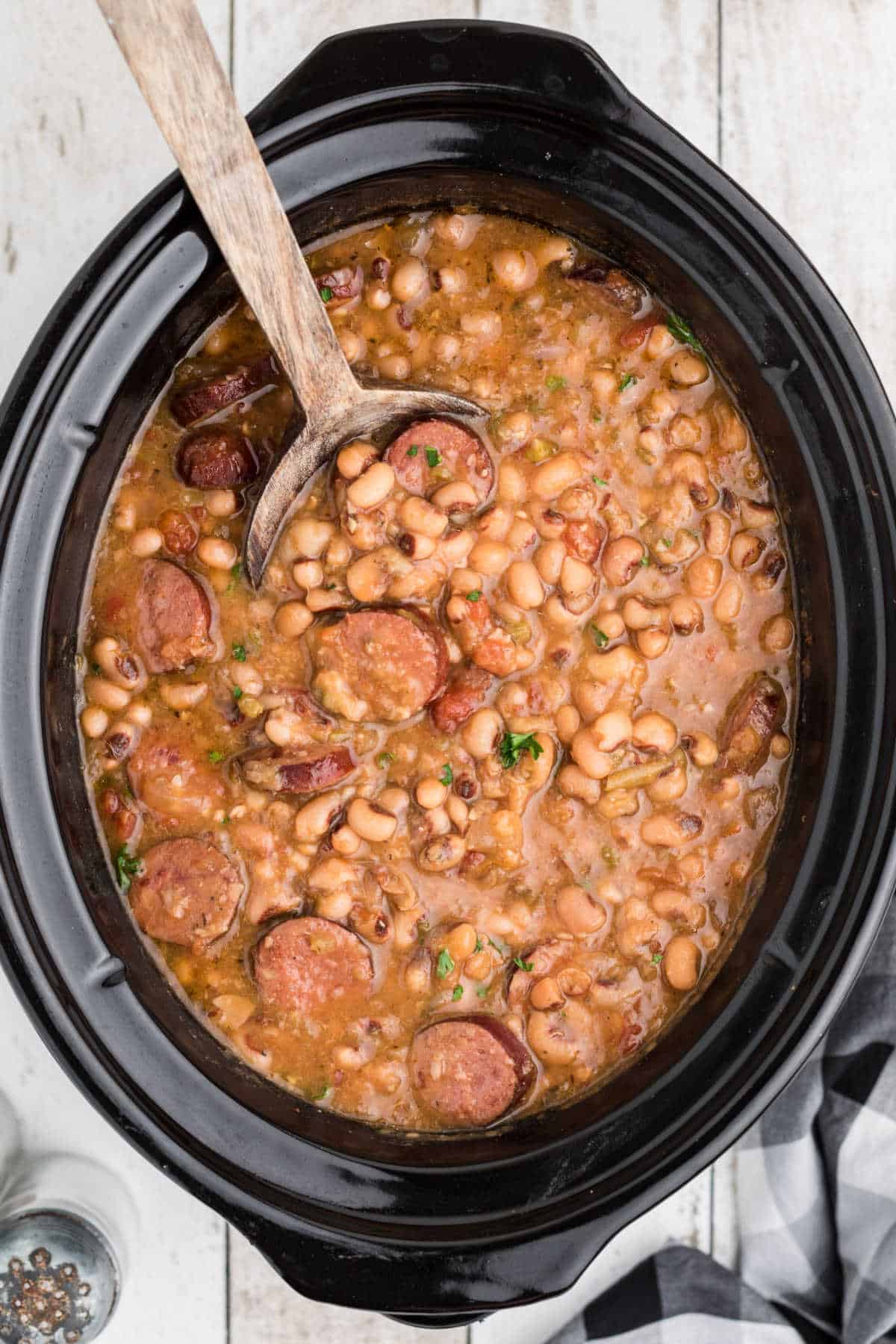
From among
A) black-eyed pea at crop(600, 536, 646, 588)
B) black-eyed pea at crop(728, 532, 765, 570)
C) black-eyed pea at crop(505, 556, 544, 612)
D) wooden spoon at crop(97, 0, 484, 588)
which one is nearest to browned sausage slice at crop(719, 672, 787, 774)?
black-eyed pea at crop(728, 532, 765, 570)

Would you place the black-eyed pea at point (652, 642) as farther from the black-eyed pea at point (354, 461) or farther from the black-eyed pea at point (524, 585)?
the black-eyed pea at point (354, 461)

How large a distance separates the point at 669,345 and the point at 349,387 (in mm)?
772

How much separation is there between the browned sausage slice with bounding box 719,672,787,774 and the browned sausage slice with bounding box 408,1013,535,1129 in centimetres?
82

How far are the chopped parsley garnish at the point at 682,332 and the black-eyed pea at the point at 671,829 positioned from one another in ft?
3.56

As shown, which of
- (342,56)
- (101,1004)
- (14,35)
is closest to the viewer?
(342,56)

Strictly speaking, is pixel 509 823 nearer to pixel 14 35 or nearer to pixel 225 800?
pixel 225 800

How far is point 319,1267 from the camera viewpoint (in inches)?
104

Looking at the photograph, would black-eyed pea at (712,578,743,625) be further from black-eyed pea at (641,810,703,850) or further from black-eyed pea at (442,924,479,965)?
black-eyed pea at (442,924,479,965)

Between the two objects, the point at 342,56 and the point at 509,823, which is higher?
the point at 342,56

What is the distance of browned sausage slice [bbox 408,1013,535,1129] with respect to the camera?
9.41ft

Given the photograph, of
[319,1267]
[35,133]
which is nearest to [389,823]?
[319,1267]

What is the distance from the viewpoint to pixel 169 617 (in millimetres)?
2791

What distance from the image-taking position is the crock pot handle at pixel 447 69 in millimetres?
2492

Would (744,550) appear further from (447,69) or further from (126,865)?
(126,865)
